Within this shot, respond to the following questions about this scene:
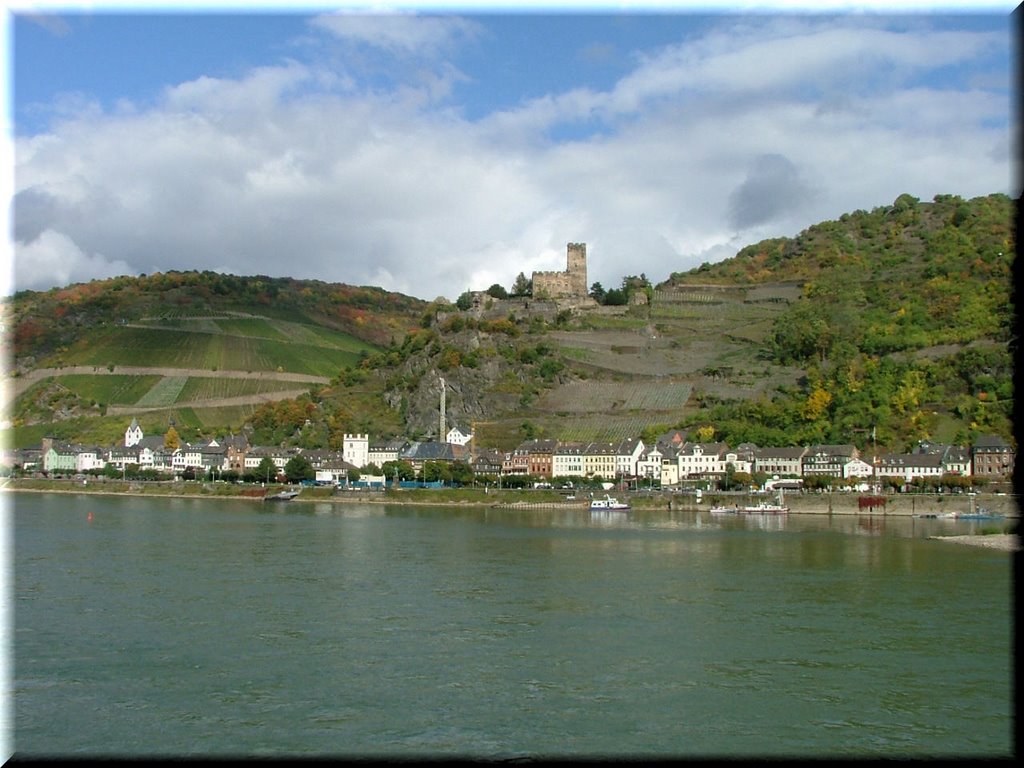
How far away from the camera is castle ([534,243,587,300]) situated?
76.9 meters

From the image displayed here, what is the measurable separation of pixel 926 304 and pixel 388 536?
138 ft

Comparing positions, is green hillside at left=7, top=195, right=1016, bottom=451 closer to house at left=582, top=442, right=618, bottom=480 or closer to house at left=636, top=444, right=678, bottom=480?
house at left=636, top=444, right=678, bottom=480

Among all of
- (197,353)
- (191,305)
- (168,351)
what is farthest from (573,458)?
(191,305)

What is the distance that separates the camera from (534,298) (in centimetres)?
7412

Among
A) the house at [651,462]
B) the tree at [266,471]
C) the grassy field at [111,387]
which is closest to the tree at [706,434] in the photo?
the house at [651,462]

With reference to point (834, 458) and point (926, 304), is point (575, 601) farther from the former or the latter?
point (926, 304)

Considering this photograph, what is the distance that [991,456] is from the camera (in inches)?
1741

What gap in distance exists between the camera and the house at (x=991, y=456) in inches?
1713

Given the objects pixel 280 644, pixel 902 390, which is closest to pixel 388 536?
pixel 280 644

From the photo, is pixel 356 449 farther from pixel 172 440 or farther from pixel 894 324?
pixel 894 324

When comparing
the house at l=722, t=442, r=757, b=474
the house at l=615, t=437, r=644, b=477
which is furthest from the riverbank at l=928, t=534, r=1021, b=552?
the house at l=615, t=437, r=644, b=477

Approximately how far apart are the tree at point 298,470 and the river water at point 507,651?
26183mm

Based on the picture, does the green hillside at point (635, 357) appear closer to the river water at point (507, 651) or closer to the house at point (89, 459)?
the house at point (89, 459)

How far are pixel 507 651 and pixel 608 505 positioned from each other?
95.5ft
